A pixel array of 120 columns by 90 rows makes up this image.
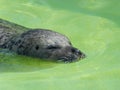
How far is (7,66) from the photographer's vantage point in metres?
7.16

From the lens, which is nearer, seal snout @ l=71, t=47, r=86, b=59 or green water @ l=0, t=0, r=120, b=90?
green water @ l=0, t=0, r=120, b=90

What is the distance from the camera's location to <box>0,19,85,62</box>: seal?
7.35 m

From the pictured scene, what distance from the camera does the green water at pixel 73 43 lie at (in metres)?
6.30

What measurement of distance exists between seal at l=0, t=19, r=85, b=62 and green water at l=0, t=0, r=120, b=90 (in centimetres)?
15

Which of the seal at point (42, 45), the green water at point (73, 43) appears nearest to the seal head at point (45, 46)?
the seal at point (42, 45)

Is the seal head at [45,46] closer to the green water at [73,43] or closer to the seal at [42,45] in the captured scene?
the seal at [42,45]

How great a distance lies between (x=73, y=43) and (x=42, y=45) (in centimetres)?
79

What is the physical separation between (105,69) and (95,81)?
53 cm

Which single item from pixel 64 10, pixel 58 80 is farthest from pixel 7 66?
pixel 64 10

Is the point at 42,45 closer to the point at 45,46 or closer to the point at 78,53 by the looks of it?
the point at 45,46

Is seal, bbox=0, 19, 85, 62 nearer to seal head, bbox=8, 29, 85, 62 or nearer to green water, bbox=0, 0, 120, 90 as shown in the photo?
seal head, bbox=8, 29, 85, 62

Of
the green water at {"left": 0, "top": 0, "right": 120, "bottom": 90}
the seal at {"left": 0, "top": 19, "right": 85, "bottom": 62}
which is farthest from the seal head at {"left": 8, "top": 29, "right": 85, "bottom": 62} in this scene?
the green water at {"left": 0, "top": 0, "right": 120, "bottom": 90}

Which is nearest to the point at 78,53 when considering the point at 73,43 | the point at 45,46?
the point at 45,46

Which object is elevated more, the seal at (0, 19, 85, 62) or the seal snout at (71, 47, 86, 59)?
the seal at (0, 19, 85, 62)
